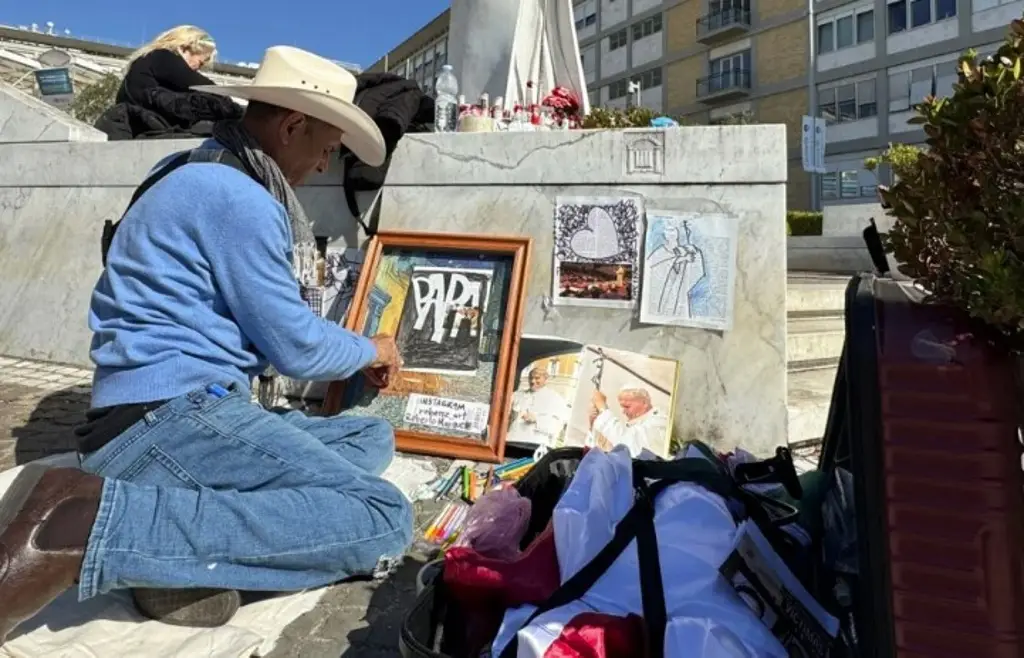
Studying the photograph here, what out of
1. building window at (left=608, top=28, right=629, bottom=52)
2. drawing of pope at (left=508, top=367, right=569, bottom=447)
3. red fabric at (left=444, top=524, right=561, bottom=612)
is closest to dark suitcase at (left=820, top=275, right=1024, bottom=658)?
red fabric at (left=444, top=524, right=561, bottom=612)

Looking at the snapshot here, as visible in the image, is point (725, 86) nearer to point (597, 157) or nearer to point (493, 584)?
point (597, 157)

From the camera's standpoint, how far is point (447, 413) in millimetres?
3412

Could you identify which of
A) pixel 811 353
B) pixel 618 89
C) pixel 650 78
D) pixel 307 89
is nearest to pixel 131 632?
pixel 307 89

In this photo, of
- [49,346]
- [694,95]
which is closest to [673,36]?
[694,95]

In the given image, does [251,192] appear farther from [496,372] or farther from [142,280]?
[496,372]

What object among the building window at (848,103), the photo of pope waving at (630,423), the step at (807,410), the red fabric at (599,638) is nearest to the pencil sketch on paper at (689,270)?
the photo of pope waving at (630,423)

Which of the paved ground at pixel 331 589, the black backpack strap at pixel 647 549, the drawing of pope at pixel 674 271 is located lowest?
the paved ground at pixel 331 589

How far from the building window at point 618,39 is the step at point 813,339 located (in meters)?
42.5

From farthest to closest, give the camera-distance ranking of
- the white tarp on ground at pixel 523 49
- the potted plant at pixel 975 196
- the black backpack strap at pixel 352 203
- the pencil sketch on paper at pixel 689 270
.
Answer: the white tarp on ground at pixel 523 49, the black backpack strap at pixel 352 203, the pencil sketch on paper at pixel 689 270, the potted plant at pixel 975 196

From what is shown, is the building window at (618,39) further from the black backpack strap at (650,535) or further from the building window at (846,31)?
the black backpack strap at (650,535)

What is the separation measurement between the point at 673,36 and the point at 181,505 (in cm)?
4319

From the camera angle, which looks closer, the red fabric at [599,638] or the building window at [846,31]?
the red fabric at [599,638]

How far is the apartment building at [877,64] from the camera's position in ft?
89.5

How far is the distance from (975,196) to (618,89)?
45770mm
